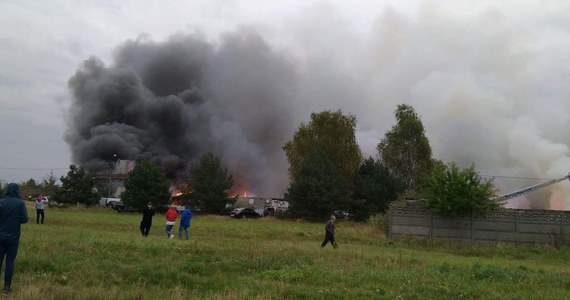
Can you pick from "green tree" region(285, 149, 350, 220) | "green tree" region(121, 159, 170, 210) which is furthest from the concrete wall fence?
"green tree" region(121, 159, 170, 210)

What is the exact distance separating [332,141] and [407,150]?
9.33 metres

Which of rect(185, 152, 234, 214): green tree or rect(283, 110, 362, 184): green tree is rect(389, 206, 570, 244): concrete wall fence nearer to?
rect(283, 110, 362, 184): green tree

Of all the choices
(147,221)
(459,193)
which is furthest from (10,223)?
(459,193)

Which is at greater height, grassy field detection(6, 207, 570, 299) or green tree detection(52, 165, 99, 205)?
green tree detection(52, 165, 99, 205)

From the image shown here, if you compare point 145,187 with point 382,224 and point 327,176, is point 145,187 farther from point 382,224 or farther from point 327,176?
point 382,224

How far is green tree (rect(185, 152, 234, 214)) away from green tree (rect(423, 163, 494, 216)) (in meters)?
38.4

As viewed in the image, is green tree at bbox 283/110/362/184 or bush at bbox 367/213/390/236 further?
green tree at bbox 283/110/362/184

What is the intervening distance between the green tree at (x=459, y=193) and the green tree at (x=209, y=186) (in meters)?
38.4

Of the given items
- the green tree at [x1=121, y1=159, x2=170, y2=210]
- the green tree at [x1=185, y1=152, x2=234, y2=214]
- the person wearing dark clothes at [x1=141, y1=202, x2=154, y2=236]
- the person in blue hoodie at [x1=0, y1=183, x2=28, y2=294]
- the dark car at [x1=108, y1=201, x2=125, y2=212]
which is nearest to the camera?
the person in blue hoodie at [x1=0, y1=183, x2=28, y2=294]

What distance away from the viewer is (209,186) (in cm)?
6188

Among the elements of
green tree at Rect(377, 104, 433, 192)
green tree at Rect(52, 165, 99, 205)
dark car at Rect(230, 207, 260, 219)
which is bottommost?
dark car at Rect(230, 207, 260, 219)

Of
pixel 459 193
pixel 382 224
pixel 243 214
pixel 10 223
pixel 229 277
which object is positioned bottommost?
pixel 229 277

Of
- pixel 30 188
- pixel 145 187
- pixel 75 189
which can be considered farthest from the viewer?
pixel 30 188

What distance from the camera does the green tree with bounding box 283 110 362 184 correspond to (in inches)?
2418
